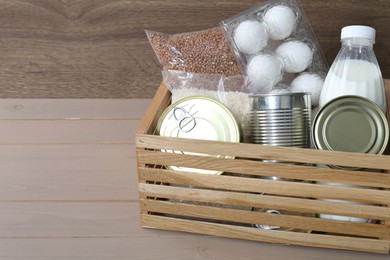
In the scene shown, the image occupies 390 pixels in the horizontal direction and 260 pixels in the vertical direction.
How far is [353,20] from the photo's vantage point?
115 cm

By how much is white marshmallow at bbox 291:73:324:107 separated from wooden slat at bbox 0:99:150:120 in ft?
1.24

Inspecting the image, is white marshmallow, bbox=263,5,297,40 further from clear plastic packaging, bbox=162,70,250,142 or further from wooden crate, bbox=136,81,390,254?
wooden crate, bbox=136,81,390,254

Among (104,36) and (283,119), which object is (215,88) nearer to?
(283,119)

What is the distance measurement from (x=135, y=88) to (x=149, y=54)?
0.09 meters

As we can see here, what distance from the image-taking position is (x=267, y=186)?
82cm

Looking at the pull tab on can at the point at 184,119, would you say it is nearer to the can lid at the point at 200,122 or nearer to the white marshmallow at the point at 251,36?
the can lid at the point at 200,122

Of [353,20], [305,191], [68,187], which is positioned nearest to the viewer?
[305,191]

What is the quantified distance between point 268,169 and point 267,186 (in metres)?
0.03

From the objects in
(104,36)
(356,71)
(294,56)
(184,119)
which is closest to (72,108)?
(104,36)

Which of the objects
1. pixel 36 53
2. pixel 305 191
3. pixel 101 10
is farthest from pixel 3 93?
pixel 305 191

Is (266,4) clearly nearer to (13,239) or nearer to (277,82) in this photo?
(277,82)

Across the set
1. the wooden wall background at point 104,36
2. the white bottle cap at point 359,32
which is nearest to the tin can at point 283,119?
the white bottle cap at point 359,32

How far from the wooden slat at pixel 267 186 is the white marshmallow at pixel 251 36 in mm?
299

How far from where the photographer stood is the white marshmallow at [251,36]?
0.99 m
